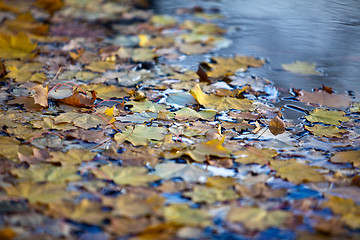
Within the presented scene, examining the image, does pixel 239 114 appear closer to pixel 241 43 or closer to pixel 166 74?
pixel 166 74

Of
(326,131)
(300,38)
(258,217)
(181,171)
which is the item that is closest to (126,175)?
(181,171)

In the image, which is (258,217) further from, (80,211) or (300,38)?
(300,38)

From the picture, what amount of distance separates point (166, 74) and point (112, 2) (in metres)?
1.66

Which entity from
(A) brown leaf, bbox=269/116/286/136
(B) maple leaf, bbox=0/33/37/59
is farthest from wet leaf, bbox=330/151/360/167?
(B) maple leaf, bbox=0/33/37/59

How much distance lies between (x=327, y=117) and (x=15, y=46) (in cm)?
160

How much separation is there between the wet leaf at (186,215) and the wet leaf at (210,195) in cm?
Result: 5

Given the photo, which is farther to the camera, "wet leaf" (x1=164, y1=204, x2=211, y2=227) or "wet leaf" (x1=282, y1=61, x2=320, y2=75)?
"wet leaf" (x1=282, y1=61, x2=320, y2=75)

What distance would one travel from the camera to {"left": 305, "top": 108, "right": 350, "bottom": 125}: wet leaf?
1.47m

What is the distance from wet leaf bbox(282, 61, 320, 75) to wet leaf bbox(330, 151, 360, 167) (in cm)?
82

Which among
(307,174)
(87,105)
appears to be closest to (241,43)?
(87,105)

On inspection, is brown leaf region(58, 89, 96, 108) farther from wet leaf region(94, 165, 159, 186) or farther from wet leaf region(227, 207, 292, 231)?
wet leaf region(227, 207, 292, 231)

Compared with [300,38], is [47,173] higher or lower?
lower

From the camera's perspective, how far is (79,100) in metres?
1.50

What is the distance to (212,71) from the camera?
1920 mm
